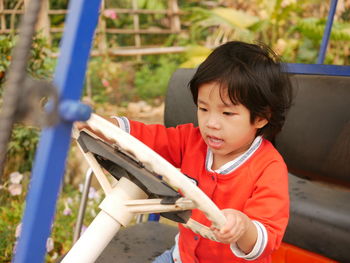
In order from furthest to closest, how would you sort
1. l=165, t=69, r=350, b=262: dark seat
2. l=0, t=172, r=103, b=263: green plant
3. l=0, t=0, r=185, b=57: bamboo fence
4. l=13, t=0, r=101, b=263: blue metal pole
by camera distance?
l=0, t=0, r=185, b=57: bamboo fence
l=0, t=172, r=103, b=263: green plant
l=165, t=69, r=350, b=262: dark seat
l=13, t=0, r=101, b=263: blue metal pole

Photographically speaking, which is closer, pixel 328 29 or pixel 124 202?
pixel 124 202

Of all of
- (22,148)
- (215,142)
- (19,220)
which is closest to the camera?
(215,142)

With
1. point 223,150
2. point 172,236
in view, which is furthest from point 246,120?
point 172,236

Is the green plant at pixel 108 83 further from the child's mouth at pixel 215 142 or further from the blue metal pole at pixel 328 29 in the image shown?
the child's mouth at pixel 215 142

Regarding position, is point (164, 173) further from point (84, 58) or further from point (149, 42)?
point (149, 42)

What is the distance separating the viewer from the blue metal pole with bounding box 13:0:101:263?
764mm

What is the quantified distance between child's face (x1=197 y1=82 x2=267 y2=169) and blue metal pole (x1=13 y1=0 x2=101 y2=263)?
0.54 metres

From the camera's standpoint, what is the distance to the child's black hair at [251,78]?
1.28 meters

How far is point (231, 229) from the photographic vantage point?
98 centimetres

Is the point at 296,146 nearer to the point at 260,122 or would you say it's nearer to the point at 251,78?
the point at 260,122

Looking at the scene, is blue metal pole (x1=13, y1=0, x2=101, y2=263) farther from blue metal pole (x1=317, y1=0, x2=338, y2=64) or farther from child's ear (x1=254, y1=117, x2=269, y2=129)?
blue metal pole (x1=317, y1=0, x2=338, y2=64)

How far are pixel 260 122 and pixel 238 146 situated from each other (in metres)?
0.10

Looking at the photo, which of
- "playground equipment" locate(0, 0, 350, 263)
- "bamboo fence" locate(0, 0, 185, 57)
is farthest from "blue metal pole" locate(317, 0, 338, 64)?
"bamboo fence" locate(0, 0, 185, 57)

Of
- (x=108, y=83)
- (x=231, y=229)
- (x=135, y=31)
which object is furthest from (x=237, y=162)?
(x=135, y=31)
